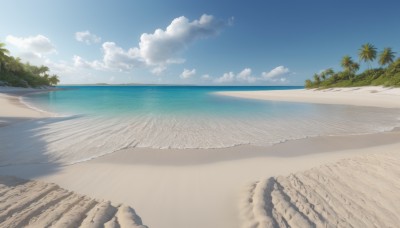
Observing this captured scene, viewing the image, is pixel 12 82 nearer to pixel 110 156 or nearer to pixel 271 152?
pixel 110 156

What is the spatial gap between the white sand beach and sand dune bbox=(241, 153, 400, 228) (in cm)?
2

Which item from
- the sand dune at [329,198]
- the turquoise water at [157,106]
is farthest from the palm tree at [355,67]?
the sand dune at [329,198]

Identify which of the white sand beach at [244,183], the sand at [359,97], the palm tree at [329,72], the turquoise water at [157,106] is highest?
the palm tree at [329,72]

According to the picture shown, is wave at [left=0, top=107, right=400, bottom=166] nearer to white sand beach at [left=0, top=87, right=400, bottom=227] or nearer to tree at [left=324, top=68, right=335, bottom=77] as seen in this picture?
white sand beach at [left=0, top=87, right=400, bottom=227]

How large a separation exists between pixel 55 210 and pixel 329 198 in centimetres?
563

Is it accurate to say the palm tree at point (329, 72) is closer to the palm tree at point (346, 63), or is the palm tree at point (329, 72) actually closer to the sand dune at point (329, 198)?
the palm tree at point (346, 63)

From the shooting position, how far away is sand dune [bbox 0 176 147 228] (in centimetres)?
330

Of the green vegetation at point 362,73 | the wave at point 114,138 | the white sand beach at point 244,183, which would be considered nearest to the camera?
the white sand beach at point 244,183

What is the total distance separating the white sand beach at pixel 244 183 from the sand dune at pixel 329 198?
0.02m

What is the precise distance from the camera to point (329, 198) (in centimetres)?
406

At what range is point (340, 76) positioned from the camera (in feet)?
206

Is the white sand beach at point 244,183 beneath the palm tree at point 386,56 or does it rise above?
beneath

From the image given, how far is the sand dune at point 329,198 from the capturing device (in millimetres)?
3391

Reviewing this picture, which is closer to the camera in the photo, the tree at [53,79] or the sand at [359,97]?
the sand at [359,97]
